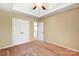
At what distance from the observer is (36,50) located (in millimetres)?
1947

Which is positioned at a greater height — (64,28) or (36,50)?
(64,28)

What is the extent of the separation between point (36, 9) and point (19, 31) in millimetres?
594

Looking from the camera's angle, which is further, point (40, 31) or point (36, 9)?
point (40, 31)

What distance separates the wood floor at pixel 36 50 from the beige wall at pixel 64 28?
12cm

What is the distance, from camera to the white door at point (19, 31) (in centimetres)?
202

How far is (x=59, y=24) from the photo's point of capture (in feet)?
6.74

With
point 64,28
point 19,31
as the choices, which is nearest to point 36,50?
point 19,31

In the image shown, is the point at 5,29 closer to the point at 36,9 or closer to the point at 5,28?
the point at 5,28

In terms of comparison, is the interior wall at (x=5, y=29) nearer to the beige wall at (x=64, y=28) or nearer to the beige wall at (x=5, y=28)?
the beige wall at (x=5, y=28)

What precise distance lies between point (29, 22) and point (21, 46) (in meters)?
0.54

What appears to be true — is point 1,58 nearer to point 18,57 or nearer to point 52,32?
point 18,57

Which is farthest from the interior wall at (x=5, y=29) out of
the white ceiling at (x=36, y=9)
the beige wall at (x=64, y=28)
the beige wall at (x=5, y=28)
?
the beige wall at (x=64, y=28)

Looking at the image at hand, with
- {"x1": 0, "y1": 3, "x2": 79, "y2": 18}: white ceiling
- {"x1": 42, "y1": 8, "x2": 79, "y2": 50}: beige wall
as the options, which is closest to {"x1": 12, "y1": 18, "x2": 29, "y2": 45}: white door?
{"x1": 0, "y1": 3, "x2": 79, "y2": 18}: white ceiling

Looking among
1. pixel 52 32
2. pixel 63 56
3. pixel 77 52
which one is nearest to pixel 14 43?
pixel 52 32
